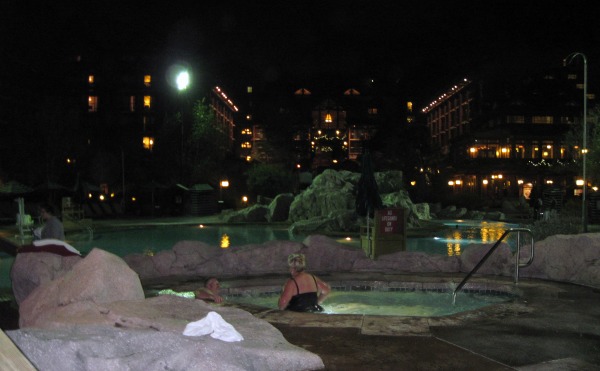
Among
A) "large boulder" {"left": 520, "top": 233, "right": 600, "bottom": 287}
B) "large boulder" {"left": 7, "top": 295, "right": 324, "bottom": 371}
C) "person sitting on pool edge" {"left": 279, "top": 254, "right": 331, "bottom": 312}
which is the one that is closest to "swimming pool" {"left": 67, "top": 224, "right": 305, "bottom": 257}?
"person sitting on pool edge" {"left": 279, "top": 254, "right": 331, "bottom": 312}

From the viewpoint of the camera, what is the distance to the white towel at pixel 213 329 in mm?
4453

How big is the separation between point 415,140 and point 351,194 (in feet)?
83.3

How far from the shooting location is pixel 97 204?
33.8 metres

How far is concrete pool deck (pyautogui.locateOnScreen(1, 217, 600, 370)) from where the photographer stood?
4.94 m

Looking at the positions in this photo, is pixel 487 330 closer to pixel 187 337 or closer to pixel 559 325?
pixel 559 325

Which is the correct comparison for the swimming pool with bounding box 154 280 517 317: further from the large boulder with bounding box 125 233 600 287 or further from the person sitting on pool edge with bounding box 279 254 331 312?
the person sitting on pool edge with bounding box 279 254 331 312

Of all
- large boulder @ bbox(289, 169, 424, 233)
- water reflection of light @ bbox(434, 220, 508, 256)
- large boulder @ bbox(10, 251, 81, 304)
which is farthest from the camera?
large boulder @ bbox(289, 169, 424, 233)

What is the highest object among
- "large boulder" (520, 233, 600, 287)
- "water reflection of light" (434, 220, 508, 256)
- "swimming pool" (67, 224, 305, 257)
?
"large boulder" (520, 233, 600, 287)

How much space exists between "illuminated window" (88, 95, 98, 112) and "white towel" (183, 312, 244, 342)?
5770 centimetres

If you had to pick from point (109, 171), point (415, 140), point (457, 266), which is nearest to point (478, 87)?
point (415, 140)

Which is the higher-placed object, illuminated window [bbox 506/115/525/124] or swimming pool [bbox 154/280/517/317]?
illuminated window [bbox 506/115/525/124]

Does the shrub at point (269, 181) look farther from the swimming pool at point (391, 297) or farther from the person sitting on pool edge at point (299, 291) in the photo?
the person sitting on pool edge at point (299, 291)

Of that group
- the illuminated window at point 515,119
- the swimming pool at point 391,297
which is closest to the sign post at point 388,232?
the swimming pool at point 391,297

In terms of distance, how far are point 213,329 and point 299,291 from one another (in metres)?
3.19
